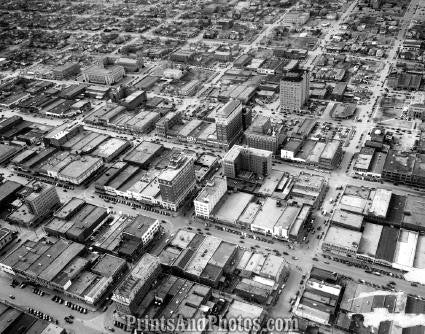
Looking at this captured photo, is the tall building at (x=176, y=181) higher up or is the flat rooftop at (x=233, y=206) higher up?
the tall building at (x=176, y=181)

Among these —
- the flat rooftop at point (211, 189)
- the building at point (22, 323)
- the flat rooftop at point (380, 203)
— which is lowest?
the building at point (22, 323)

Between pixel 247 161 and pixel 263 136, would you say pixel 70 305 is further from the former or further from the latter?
pixel 263 136

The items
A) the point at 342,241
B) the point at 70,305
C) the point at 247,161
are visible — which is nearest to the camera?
the point at 70,305

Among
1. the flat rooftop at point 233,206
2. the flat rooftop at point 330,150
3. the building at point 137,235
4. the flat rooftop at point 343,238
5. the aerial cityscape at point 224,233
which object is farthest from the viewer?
the flat rooftop at point 330,150

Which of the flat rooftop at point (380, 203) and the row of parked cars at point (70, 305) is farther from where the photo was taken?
the flat rooftop at point (380, 203)

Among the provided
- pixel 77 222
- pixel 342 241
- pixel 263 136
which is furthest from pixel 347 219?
pixel 77 222

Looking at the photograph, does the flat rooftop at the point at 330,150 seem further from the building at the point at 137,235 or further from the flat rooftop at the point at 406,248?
the building at the point at 137,235

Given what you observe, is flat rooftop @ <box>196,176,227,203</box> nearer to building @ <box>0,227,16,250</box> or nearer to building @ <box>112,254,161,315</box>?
building @ <box>112,254,161,315</box>

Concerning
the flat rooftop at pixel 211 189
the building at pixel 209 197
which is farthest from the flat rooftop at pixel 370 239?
the flat rooftop at pixel 211 189
